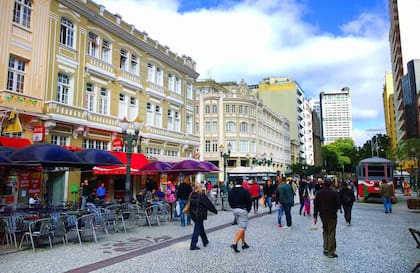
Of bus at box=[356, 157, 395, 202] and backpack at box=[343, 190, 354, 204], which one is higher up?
bus at box=[356, 157, 395, 202]

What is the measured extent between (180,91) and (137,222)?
1851cm

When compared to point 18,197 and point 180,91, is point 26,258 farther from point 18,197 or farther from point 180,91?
point 180,91

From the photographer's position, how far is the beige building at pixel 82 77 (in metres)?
16.7

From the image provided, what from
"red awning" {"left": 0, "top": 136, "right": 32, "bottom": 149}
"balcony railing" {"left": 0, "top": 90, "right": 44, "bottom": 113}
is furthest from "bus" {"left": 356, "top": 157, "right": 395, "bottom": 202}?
"red awning" {"left": 0, "top": 136, "right": 32, "bottom": 149}

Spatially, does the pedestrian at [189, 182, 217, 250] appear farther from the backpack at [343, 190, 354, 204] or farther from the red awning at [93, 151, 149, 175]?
the red awning at [93, 151, 149, 175]

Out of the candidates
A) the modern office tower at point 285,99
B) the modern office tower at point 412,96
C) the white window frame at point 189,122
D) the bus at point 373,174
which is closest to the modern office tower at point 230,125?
the modern office tower at point 412,96

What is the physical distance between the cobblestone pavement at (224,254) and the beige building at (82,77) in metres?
9.25

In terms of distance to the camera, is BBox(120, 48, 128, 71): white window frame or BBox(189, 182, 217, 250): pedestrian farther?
BBox(120, 48, 128, 71): white window frame

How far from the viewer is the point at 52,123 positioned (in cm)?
1727

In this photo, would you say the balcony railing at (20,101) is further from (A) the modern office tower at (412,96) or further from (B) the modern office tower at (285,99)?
(B) the modern office tower at (285,99)

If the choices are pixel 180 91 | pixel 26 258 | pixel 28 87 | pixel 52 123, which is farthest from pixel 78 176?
pixel 180 91

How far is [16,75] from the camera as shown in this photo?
1678 cm

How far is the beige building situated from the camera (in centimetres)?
1672

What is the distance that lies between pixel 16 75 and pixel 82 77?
3954 millimetres
